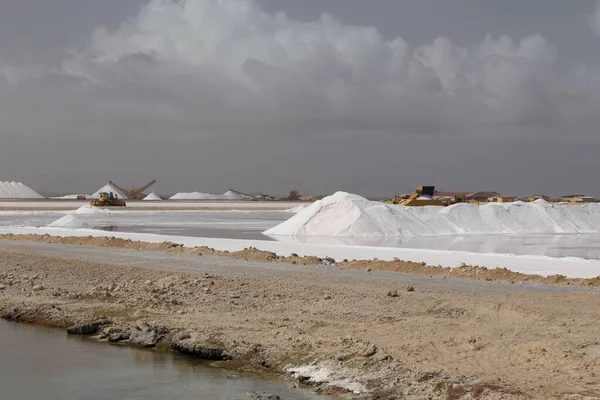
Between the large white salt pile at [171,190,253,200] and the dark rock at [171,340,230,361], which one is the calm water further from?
the large white salt pile at [171,190,253,200]

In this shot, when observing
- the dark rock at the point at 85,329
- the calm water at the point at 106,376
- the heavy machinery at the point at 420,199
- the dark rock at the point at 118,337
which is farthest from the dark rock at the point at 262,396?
the heavy machinery at the point at 420,199

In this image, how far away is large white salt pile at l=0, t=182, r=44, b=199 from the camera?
117m

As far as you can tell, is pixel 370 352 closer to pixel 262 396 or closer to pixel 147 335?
pixel 262 396

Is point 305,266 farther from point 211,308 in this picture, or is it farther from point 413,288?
point 211,308

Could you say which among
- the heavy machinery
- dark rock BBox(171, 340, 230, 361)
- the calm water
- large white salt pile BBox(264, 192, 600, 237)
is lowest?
the calm water

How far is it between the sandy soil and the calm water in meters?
0.35

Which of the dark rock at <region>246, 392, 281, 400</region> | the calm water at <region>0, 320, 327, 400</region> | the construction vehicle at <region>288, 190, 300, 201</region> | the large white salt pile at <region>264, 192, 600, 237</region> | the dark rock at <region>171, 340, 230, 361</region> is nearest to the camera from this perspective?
the dark rock at <region>246, 392, 281, 400</region>

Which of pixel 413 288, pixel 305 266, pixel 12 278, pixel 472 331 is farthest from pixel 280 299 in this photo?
pixel 12 278

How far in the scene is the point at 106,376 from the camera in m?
8.05

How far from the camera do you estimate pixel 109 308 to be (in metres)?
11.6

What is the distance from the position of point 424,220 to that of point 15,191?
103122 millimetres

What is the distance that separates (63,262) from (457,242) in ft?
48.3

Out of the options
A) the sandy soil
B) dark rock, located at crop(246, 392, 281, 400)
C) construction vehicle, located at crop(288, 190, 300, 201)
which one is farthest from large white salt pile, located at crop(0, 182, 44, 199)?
dark rock, located at crop(246, 392, 281, 400)

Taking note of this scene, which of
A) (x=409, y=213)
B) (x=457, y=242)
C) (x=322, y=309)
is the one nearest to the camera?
(x=322, y=309)
